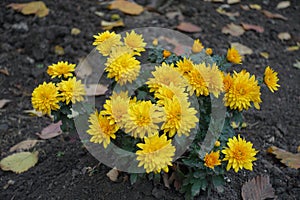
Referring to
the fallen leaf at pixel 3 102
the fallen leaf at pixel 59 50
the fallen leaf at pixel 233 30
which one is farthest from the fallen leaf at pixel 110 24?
the fallen leaf at pixel 3 102

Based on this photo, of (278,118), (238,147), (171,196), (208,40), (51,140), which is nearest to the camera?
(238,147)

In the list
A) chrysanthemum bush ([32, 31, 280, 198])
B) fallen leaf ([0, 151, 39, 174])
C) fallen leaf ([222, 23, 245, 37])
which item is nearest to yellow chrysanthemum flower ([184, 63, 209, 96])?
chrysanthemum bush ([32, 31, 280, 198])

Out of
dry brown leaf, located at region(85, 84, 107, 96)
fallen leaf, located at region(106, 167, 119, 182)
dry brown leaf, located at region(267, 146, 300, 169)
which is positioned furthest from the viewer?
dry brown leaf, located at region(85, 84, 107, 96)

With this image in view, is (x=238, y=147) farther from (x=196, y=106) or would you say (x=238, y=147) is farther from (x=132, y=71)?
(x=132, y=71)

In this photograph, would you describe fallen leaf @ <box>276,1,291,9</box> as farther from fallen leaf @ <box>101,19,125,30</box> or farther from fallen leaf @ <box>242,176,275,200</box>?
fallen leaf @ <box>242,176,275,200</box>

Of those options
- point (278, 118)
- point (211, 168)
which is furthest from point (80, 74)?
point (211, 168)
